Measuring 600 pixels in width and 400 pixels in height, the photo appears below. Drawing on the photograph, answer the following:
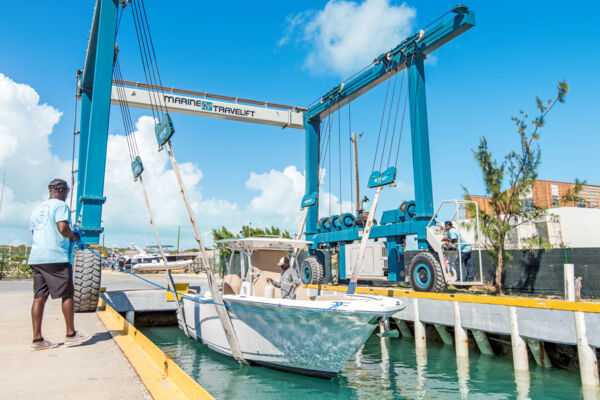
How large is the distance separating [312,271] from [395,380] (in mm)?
7781

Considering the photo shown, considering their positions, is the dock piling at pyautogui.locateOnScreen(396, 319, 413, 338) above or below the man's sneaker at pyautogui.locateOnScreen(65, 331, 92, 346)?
below

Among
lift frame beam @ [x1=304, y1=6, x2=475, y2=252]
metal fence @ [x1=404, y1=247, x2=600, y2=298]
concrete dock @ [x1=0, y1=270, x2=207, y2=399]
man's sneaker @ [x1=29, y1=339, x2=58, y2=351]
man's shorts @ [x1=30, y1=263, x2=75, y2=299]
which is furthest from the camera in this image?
lift frame beam @ [x1=304, y1=6, x2=475, y2=252]

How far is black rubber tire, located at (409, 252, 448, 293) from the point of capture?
995 centimetres

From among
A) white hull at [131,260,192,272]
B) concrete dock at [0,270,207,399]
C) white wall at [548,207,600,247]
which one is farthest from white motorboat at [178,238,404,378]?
white hull at [131,260,192,272]

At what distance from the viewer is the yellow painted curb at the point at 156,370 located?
10.6ft

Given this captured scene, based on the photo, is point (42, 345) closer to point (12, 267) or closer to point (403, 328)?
point (403, 328)

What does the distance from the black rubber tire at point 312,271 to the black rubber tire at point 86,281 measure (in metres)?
7.56

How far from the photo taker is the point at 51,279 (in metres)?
4.50

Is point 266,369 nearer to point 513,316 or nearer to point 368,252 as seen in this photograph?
point 513,316

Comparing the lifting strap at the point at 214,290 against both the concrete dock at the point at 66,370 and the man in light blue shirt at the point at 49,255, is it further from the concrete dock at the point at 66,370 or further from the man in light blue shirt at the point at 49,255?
the man in light blue shirt at the point at 49,255

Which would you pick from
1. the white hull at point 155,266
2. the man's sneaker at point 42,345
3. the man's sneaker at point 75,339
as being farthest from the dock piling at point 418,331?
the white hull at point 155,266

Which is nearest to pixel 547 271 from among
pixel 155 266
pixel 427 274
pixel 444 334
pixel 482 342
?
pixel 482 342

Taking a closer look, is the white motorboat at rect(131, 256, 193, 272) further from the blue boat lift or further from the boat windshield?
the boat windshield

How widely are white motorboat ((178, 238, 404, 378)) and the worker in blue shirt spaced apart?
3.61 meters
